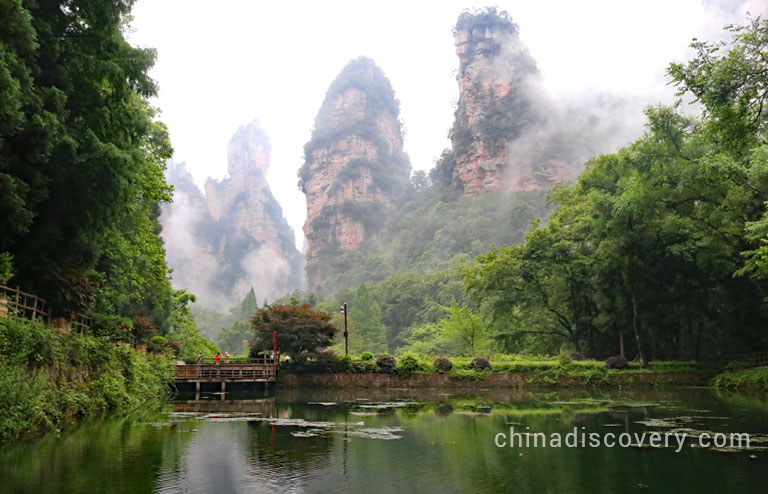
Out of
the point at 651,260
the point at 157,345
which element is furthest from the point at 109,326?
the point at 651,260

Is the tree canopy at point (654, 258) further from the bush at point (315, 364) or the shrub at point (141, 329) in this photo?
the shrub at point (141, 329)

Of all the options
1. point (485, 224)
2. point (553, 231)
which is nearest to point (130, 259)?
point (553, 231)

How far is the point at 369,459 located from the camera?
7.53 meters

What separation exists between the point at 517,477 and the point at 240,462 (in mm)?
3780

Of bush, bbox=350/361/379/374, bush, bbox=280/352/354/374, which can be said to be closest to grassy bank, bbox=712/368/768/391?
bush, bbox=350/361/379/374

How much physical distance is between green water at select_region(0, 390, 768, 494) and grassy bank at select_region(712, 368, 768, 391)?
12.5 meters

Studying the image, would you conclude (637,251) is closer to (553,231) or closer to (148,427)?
(553,231)

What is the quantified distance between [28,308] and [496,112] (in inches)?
4927

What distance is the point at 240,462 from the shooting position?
7352 millimetres

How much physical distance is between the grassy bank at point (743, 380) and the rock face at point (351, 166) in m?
120

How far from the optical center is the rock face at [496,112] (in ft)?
400

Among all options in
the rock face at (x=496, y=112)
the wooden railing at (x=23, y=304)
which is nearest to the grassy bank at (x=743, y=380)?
the wooden railing at (x=23, y=304)

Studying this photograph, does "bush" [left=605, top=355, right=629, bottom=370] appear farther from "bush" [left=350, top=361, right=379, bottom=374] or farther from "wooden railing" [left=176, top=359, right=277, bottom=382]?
"wooden railing" [left=176, top=359, right=277, bottom=382]

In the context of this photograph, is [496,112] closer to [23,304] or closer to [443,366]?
[443,366]
